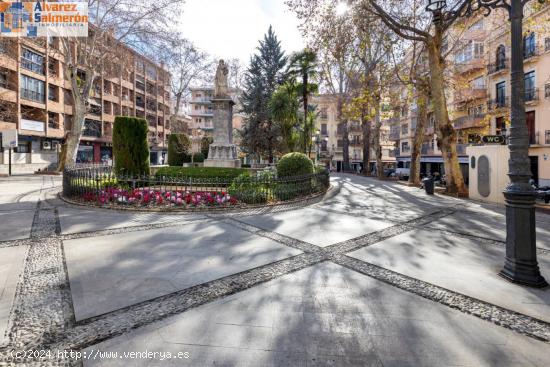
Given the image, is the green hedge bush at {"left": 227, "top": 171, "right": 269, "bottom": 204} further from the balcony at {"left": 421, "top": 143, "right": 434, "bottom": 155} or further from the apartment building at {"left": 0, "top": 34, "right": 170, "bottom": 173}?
the balcony at {"left": 421, "top": 143, "right": 434, "bottom": 155}

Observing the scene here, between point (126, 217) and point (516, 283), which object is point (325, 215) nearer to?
point (516, 283)

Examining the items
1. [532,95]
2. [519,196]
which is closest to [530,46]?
[532,95]

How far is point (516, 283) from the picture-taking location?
3654 mm

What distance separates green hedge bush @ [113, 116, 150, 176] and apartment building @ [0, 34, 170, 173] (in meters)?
14.0

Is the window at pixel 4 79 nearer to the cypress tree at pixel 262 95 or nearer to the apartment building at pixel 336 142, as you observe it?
the cypress tree at pixel 262 95

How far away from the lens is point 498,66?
2439 cm

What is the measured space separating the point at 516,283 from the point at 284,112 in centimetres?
1878

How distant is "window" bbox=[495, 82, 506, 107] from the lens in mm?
24356

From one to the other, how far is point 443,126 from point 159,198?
1329 centimetres

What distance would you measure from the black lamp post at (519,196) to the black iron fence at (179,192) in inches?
269

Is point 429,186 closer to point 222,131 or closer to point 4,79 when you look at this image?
point 222,131

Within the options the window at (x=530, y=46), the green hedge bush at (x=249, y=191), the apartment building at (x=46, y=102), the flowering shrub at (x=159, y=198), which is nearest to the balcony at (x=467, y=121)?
the window at (x=530, y=46)

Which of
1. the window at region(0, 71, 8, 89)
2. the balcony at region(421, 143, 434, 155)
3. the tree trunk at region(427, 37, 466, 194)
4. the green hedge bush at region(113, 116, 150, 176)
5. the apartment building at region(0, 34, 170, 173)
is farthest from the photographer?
the balcony at region(421, 143, 434, 155)

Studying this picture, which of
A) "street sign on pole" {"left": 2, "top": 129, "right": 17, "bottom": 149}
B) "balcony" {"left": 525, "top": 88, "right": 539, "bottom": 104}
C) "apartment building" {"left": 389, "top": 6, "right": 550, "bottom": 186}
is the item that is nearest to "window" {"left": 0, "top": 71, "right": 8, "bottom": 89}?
"street sign on pole" {"left": 2, "top": 129, "right": 17, "bottom": 149}
